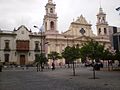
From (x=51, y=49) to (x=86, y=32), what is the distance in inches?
600

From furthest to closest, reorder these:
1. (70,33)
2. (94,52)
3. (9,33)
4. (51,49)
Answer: (70,33)
(51,49)
(9,33)
(94,52)

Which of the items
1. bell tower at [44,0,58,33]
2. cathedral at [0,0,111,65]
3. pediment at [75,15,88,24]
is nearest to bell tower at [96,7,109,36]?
cathedral at [0,0,111,65]

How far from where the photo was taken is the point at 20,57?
68438 mm

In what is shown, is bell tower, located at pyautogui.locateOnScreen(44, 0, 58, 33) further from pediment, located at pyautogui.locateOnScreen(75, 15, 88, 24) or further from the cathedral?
pediment, located at pyautogui.locateOnScreen(75, 15, 88, 24)

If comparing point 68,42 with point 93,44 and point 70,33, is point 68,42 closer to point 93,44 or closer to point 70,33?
point 70,33

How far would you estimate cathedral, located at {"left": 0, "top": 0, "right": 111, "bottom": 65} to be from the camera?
221 ft

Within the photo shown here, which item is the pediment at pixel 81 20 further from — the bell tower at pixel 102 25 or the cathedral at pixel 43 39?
the bell tower at pixel 102 25

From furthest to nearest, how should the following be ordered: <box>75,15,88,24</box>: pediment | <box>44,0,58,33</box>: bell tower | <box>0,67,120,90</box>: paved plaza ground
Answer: <box>75,15,88,24</box>: pediment → <box>44,0,58,33</box>: bell tower → <box>0,67,120,90</box>: paved plaza ground

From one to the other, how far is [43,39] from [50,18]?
7.09 m

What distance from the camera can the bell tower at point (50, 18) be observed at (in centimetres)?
7291

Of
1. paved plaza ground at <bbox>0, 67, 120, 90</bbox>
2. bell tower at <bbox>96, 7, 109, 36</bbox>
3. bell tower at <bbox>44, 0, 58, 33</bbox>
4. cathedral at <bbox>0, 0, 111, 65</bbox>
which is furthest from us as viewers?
bell tower at <bbox>96, 7, 109, 36</bbox>

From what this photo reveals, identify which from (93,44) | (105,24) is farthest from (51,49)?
(93,44)

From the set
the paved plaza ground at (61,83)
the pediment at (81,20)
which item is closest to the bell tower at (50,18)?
the pediment at (81,20)

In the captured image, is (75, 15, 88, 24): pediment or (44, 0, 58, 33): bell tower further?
(75, 15, 88, 24): pediment
